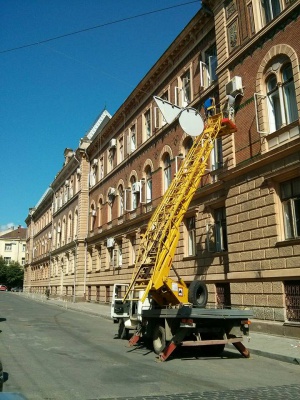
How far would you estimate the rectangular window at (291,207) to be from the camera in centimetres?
1362

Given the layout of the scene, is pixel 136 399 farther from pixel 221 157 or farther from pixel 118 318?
pixel 221 157

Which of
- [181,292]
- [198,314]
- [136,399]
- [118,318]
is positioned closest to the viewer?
[136,399]

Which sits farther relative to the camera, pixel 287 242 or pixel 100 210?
pixel 100 210

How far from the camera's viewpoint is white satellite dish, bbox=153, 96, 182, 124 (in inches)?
557

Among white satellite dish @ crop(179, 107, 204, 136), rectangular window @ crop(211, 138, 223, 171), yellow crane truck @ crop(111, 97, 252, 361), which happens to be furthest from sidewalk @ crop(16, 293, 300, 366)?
rectangular window @ crop(211, 138, 223, 171)

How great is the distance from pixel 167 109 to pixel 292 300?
8.08 m

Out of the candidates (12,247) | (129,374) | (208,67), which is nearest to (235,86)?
(208,67)

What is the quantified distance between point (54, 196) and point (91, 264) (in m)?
21.3

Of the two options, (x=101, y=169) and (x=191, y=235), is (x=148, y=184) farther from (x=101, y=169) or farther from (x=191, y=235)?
(x=101, y=169)

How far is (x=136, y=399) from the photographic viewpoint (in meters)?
6.23

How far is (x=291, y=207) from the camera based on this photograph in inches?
544

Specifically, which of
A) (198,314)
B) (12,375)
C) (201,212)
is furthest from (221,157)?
(12,375)

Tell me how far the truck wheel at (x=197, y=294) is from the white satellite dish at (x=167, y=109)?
599 centimetres

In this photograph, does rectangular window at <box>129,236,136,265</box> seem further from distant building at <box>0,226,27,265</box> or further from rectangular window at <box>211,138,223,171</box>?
distant building at <box>0,226,27,265</box>
